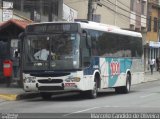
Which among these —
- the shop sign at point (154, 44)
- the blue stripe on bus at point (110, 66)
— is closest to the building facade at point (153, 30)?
the shop sign at point (154, 44)

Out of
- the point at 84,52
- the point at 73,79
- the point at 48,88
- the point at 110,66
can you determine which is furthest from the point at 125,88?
the point at 48,88

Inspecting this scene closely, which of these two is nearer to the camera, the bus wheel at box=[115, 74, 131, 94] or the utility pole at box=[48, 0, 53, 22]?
the bus wheel at box=[115, 74, 131, 94]

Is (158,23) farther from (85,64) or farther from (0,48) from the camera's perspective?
(85,64)

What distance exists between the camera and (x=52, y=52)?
21953 millimetres

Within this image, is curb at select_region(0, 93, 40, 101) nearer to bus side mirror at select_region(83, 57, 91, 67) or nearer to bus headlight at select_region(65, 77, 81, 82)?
bus headlight at select_region(65, 77, 81, 82)

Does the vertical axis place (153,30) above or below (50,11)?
below

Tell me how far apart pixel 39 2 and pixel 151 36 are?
982 inches

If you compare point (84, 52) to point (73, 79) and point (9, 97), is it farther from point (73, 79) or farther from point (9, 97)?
point (9, 97)

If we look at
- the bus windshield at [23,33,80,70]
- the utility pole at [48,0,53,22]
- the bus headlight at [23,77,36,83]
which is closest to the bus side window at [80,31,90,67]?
the bus windshield at [23,33,80,70]

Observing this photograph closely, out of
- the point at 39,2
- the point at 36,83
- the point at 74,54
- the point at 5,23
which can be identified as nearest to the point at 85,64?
the point at 74,54

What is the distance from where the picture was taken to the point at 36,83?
2197cm

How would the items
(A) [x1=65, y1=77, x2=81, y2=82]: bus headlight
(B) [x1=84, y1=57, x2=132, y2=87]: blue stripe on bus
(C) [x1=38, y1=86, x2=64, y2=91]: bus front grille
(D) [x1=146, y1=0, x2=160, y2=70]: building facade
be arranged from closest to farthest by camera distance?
(A) [x1=65, y1=77, x2=81, y2=82]: bus headlight, (C) [x1=38, y1=86, x2=64, y2=91]: bus front grille, (B) [x1=84, y1=57, x2=132, y2=87]: blue stripe on bus, (D) [x1=146, y1=0, x2=160, y2=70]: building facade

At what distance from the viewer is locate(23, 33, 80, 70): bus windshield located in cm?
2172

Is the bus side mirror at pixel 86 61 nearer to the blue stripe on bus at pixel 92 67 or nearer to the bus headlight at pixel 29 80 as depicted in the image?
the blue stripe on bus at pixel 92 67
